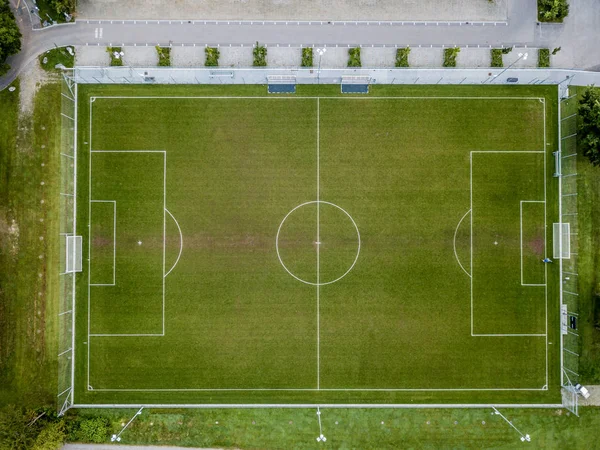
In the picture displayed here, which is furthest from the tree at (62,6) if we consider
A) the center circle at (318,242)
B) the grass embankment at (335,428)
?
the grass embankment at (335,428)

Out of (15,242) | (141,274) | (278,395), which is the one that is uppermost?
(15,242)

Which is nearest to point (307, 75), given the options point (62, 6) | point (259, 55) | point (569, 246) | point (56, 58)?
point (259, 55)

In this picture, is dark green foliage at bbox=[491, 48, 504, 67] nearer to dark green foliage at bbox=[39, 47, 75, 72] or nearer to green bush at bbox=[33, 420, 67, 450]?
dark green foliage at bbox=[39, 47, 75, 72]

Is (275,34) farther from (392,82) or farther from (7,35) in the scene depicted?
(7,35)

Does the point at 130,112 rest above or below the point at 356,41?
below

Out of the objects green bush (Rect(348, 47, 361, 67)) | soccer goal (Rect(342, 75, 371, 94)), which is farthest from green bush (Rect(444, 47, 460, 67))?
green bush (Rect(348, 47, 361, 67))

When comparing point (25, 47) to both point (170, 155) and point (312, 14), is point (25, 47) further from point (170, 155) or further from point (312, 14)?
point (312, 14)

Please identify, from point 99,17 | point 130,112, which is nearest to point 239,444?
point 130,112

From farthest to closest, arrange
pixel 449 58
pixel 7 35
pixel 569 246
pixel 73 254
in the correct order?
pixel 449 58 < pixel 569 246 < pixel 73 254 < pixel 7 35
